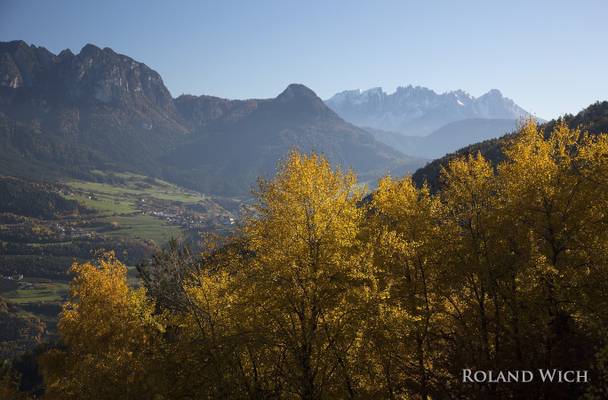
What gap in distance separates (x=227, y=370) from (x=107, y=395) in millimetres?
6570

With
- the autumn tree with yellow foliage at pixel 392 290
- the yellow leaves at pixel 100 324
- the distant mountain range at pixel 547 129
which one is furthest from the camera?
the distant mountain range at pixel 547 129

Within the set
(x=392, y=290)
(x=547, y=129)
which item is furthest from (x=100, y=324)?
(x=547, y=129)

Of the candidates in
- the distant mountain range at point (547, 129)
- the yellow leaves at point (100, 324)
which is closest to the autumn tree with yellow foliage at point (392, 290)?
the yellow leaves at point (100, 324)

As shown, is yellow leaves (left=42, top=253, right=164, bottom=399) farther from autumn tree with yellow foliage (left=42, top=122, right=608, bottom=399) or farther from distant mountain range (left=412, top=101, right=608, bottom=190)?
distant mountain range (left=412, top=101, right=608, bottom=190)

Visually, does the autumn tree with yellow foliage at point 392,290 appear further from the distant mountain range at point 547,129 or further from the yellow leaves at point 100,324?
the distant mountain range at point 547,129

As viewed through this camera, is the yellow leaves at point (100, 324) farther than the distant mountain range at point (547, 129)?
No

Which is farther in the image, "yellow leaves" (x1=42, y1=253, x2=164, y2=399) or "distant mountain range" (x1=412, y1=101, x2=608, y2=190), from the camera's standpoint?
"distant mountain range" (x1=412, y1=101, x2=608, y2=190)

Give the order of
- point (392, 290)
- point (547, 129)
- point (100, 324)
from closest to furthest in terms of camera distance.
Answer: point (392, 290) → point (100, 324) → point (547, 129)

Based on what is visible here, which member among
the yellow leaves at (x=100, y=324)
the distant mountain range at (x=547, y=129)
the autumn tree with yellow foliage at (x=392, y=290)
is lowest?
the yellow leaves at (x=100, y=324)

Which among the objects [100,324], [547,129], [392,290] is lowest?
[100,324]

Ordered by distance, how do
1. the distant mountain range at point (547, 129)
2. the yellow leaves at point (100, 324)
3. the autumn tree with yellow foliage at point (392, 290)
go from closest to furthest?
the autumn tree with yellow foliage at point (392, 290) < the yellow leaves at point (100, 324) < the distant mountain range at point (547, 129)

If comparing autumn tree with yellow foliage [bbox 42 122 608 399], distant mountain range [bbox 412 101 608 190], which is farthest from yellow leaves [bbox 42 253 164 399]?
distant mountain range [bbox 412 101 608 190]

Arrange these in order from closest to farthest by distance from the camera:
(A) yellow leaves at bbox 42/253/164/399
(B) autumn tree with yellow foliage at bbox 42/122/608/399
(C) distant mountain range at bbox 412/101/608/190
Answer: (B) autumn tree with yellow foliage at bbox 42/122/608/399 → (A) yellow leaves at bbox 42/253/164/399 → (C) distant mountain range at bbox 412/101/608/190

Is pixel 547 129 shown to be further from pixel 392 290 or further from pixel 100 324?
pixel 100 324
